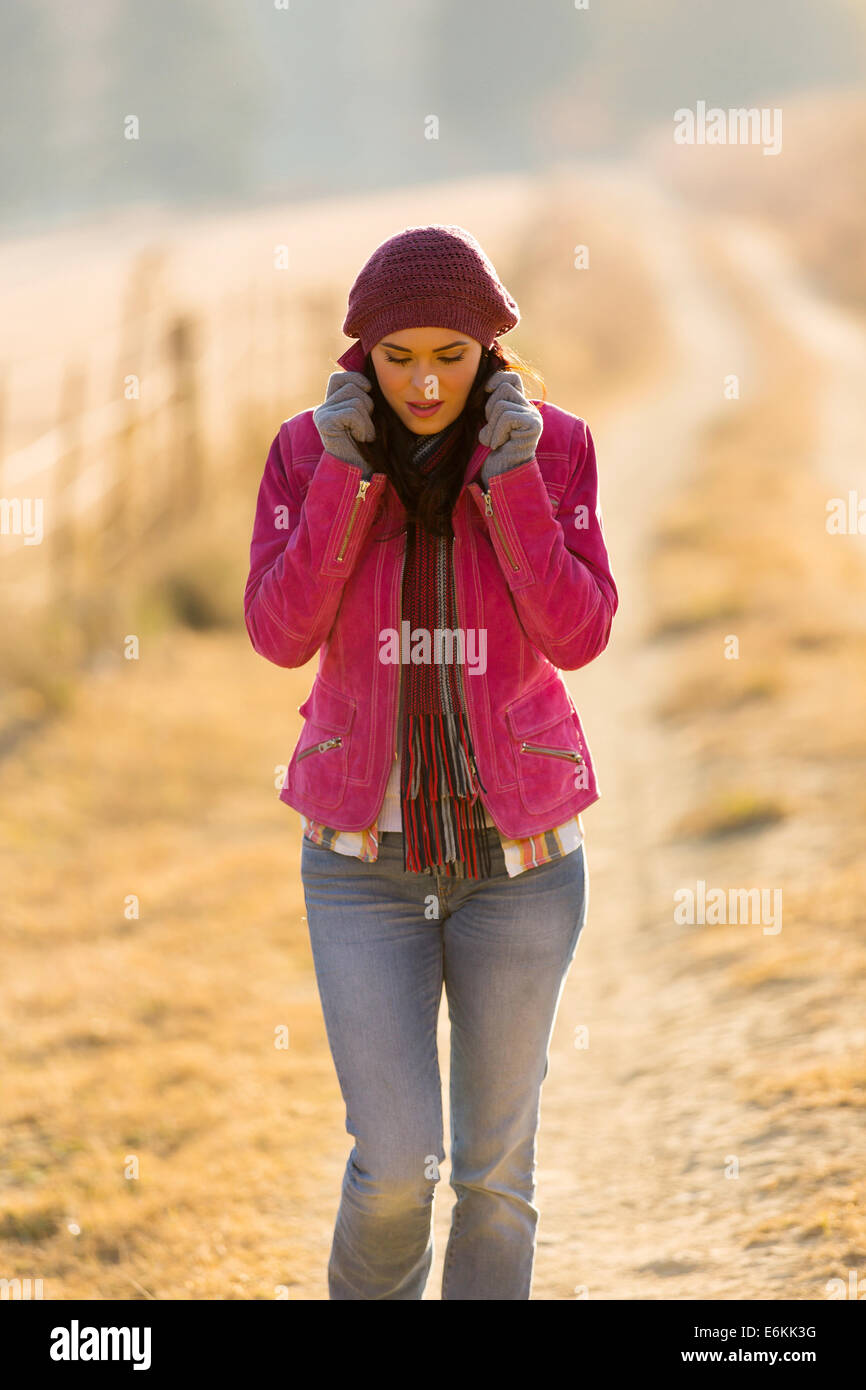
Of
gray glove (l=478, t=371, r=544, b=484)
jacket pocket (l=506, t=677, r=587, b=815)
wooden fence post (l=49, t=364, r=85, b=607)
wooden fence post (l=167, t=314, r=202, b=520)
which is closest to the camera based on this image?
gray glove (l=478, t=371, r=544, b=484)

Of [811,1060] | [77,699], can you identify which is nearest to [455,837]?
[811,1060]

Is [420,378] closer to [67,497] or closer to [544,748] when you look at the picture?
[544,748]

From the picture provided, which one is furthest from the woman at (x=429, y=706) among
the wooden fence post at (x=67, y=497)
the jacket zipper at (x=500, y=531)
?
the wooden fence post at (x=67, y=497)

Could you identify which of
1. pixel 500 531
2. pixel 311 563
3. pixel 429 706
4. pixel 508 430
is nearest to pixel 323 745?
pixel 429 706

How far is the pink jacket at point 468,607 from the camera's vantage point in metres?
2.14

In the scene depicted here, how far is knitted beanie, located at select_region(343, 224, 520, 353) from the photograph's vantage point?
7.00ft

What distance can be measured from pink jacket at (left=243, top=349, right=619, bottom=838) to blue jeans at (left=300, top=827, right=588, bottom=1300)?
4.3 inches

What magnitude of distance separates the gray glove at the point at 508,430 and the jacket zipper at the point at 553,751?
1.39ft

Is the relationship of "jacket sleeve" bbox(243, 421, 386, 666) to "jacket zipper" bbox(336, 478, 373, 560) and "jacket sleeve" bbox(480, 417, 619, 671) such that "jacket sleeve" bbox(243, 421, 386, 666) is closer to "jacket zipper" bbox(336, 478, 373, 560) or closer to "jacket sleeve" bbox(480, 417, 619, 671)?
"jacket zipper" bbox(336, 478, 373, 560)

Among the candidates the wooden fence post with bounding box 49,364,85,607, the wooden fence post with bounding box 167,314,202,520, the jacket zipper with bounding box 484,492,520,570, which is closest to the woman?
the jacket zipper with bounding box 484,492,520,570

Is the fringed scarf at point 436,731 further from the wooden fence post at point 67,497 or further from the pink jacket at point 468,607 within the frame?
the wooden fence post at point 67,497

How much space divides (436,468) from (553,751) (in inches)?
19.3

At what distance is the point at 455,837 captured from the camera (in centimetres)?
222

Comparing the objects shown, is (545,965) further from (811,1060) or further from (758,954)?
(758,954)
